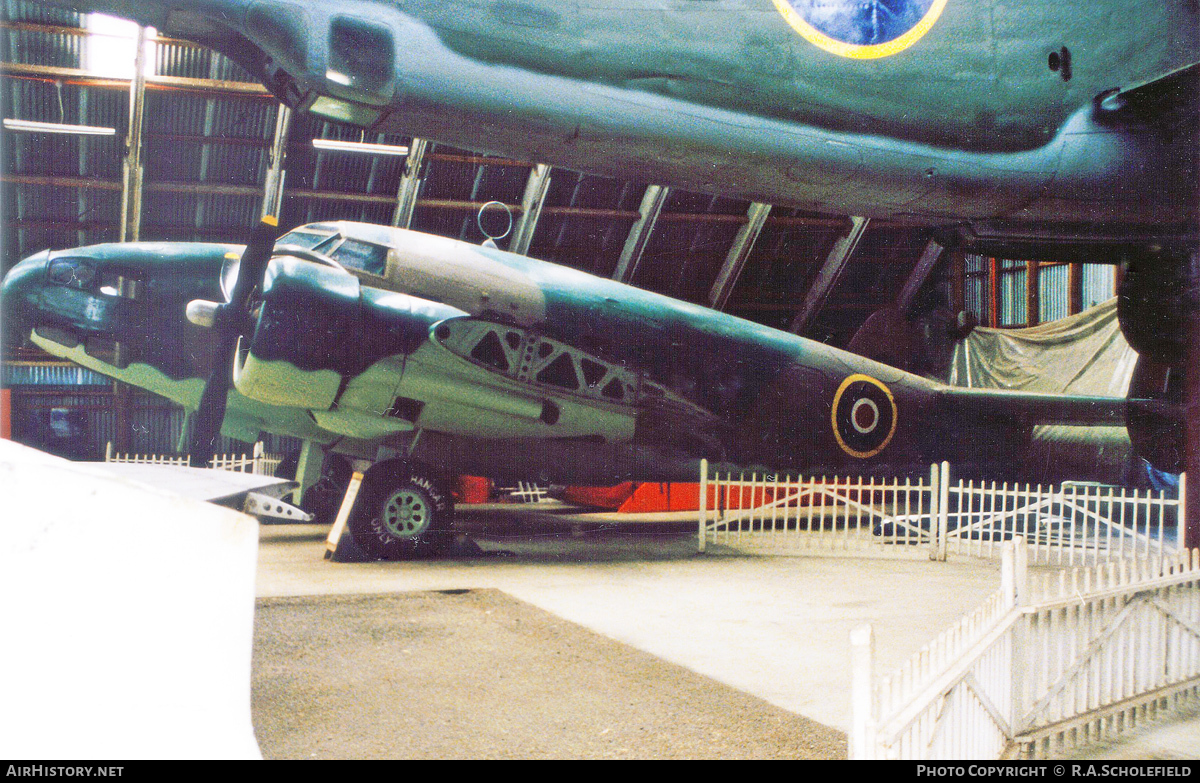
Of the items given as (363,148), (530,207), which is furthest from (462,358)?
(530,207)

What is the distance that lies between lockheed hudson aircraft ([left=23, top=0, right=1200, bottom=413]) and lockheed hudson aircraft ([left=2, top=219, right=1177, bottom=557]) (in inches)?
185

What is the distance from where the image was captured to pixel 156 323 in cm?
955

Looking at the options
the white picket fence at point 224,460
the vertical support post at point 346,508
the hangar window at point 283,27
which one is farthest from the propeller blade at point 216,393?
the hangar window at point 283,27

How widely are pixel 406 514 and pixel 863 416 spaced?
19.7 ft

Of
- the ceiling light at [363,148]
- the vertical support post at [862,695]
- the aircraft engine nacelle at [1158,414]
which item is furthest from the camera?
the ceiling light at [363,148]

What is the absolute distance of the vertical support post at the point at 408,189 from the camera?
11516 millimetres

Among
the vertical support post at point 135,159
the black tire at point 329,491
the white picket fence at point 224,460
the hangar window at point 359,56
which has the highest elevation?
the vertical support post at point 135,159

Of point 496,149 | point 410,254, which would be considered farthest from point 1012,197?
point 410,254

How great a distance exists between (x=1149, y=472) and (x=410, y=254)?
1183 centimetres

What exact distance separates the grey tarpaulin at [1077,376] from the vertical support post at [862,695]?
11.8 metres

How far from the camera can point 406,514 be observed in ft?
29.3

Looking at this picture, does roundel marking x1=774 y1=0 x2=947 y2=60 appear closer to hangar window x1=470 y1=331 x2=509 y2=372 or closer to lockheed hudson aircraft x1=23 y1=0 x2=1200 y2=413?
lockheed hudson aircraft x1=23 y1=0 x2=1200 y2=413

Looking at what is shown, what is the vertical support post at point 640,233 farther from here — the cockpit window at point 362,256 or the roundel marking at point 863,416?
the cockpit window at point 362,256

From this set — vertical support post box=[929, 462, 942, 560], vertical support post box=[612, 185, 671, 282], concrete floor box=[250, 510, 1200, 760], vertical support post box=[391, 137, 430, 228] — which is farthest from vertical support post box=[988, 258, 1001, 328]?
vertical support post box=[391, 137, 430, 228]
